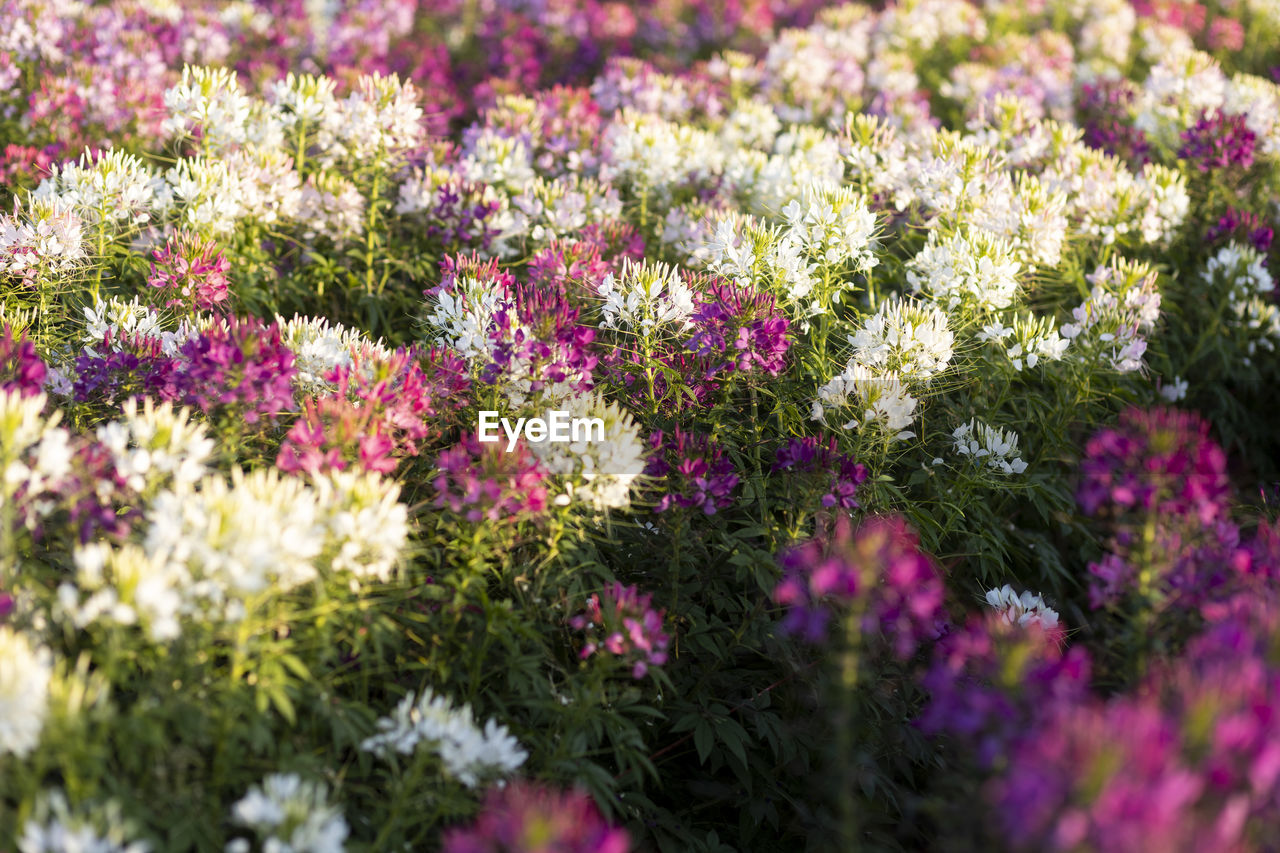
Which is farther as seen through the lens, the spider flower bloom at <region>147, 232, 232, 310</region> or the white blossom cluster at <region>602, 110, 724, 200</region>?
the white blossom cluster at <region>602, 110, 724, 200</region>

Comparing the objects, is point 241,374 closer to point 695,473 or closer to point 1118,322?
point 695,473

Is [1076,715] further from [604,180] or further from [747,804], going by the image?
[604,180]

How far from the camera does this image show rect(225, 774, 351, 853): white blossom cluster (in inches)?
92.0

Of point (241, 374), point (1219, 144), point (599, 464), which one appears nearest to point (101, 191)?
point (241, 374)

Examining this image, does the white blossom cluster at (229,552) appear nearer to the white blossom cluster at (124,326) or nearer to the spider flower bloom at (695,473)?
the spider flower bloom at (695,473)

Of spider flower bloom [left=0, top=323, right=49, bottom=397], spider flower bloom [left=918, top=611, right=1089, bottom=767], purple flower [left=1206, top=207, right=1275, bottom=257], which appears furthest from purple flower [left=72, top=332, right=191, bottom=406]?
purple flower [left=1206, top=207, right=1275, bottom=257]

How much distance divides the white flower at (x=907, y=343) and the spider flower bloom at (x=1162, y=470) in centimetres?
123

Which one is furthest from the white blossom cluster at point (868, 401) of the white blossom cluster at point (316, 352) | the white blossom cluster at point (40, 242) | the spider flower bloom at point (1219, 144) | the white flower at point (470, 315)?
the spider flower bloom at point (1219, 144)

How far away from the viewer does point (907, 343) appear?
154 inches

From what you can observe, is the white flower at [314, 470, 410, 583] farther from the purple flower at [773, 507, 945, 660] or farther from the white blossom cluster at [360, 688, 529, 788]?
the purple flower at [773, 507, 945, 660]

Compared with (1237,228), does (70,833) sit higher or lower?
lower

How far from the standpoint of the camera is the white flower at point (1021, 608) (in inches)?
154

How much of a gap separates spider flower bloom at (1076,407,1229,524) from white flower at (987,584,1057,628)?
4.21 ft

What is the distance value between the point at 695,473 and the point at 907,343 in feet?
3.53
